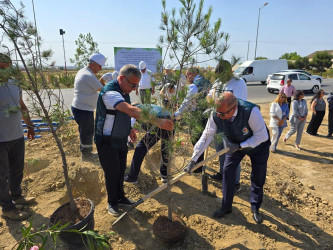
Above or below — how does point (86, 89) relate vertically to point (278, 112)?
above

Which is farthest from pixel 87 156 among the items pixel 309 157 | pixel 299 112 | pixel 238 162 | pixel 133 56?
pixel 299 112

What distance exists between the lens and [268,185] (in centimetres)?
362

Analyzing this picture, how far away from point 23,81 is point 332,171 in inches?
205

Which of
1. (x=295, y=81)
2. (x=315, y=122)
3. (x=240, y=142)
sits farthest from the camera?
(x=295, y=81)

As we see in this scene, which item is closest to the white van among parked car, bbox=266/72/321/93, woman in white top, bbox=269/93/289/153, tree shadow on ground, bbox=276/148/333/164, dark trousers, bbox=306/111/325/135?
parked car, bbox=266/72/321/93

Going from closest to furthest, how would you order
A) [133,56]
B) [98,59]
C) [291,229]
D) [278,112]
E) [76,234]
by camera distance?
[76,234] → [291,229] → [98,59] → [278,112] → [133,56]

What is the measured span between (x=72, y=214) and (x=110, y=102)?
3.86 ft

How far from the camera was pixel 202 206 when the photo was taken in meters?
2.94

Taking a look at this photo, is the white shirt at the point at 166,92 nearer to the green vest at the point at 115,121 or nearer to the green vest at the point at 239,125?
the green vest at the point at 115,121

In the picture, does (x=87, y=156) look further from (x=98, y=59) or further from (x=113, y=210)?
(x=98, y=59)

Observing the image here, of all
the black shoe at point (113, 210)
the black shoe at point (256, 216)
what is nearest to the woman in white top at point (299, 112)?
the black shoe at point (256, 216)

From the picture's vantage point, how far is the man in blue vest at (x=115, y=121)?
2.08 meters

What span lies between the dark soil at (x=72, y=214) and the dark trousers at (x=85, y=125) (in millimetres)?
1586

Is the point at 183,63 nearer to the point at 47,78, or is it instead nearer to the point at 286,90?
the point at 47,78
